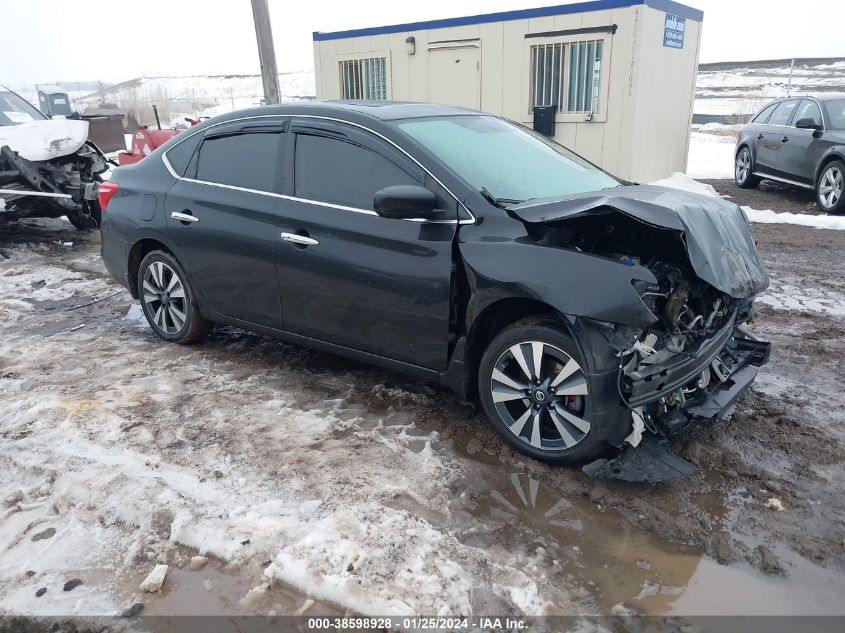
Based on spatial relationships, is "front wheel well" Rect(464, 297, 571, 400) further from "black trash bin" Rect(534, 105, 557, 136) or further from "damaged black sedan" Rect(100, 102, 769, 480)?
"black trash bin" Rect(534, 105, 557, 136)

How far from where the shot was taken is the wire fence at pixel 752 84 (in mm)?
24359

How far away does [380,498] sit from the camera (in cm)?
314

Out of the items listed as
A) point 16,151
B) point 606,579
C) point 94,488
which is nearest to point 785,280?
point 606,579

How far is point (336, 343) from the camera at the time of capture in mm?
4094

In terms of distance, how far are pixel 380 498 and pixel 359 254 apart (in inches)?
53.1

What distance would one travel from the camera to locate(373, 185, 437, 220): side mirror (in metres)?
3.42

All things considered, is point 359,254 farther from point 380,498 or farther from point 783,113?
point 783,113

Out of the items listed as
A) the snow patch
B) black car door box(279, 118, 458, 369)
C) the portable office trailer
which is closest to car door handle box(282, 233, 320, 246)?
black car door box(279, 118, 458, 369)

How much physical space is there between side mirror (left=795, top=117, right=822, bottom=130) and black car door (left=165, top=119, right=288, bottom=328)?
8.97 metres

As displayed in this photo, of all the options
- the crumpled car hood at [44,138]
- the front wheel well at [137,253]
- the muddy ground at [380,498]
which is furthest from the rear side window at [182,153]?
the crumpled car hood at [44,138]

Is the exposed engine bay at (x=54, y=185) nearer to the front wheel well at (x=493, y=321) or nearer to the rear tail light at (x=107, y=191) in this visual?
the rear tail light at (x=107, y=191)

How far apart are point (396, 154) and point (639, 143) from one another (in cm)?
845

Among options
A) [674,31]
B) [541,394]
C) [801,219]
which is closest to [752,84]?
[674,31]

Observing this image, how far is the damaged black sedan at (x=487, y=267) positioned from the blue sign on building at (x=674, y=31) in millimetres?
7922
